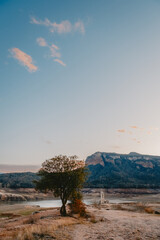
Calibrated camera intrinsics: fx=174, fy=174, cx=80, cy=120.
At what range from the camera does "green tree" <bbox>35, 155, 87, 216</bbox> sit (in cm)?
2967

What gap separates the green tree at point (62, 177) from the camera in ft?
97.3

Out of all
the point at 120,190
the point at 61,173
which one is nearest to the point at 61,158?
the point at 61,173

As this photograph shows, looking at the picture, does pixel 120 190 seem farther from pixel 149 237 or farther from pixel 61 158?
pixel 149 237

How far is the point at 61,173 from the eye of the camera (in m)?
29.5

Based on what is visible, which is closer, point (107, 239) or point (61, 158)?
point (107, 239)

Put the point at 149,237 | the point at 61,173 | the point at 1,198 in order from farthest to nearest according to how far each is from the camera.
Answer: the point at 1,198 → the point at 61,173 → the point at 149,237

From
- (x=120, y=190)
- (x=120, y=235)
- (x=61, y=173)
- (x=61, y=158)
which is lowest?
(x=120, y=190)

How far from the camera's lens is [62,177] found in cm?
2959

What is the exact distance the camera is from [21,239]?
12.8 m

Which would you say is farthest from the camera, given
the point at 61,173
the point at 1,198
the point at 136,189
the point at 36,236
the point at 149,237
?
the point at 136,189

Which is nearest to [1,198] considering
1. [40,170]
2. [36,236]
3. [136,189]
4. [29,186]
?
[29,186]

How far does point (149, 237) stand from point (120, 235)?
8.31ft

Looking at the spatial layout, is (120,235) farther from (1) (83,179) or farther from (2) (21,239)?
(1) (83,179)

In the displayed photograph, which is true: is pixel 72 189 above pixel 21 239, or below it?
above
